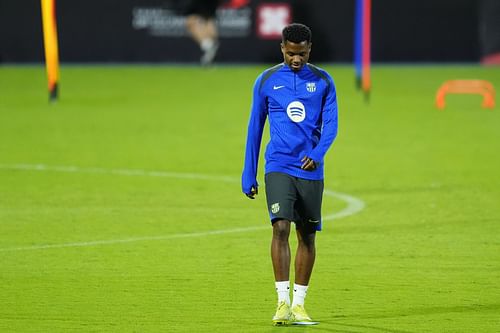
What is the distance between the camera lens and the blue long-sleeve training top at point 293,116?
8.53 metres

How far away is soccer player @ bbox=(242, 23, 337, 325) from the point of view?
8.46 m

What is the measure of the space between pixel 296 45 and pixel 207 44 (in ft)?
84.7

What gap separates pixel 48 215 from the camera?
13.5m

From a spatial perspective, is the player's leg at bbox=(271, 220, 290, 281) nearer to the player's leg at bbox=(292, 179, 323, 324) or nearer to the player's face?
the player's leg at bbox=(292, 179, 323, 324)

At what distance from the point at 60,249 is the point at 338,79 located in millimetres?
21124

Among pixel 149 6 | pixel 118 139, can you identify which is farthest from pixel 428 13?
pixel 118 139

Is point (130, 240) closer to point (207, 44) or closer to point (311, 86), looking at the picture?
point (311, 86)

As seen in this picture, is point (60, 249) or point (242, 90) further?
point (242, 90)

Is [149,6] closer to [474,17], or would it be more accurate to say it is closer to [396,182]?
[474,17]

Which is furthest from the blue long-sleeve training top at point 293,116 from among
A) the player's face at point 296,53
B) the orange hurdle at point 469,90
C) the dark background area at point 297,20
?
the dark background area at point 297,20

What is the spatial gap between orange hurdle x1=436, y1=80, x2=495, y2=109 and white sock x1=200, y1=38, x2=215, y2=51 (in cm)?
752

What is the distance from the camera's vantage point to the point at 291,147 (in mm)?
8531

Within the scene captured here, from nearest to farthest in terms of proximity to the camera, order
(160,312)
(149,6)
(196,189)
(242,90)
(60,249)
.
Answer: (160,312)
(60,249)
(196,189)
(242,90)
(149,6)

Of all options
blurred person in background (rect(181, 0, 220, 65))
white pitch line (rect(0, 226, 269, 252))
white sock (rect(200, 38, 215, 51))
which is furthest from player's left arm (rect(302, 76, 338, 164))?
white sock (rect(200, 38, 215, 51))
